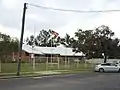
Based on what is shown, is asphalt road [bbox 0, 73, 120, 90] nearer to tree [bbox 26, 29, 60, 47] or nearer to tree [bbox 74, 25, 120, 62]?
tree [bbox 74, 25, 120, 62]

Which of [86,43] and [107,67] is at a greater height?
[86,43]

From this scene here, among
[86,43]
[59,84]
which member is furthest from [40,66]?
[59,84]

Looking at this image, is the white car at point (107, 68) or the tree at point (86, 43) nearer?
the white car at point (107, 68)

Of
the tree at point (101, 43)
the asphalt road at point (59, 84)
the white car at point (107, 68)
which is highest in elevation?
the tree at point (101, 43)

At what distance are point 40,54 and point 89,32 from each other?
30309 mm

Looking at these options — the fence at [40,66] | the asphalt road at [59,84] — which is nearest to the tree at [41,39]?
the fence at [40,66]

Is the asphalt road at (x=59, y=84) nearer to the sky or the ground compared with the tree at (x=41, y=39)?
nearer to the ground

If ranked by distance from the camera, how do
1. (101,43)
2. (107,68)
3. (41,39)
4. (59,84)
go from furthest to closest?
(41,39) → (101,43) → (107,68) → (59,84)

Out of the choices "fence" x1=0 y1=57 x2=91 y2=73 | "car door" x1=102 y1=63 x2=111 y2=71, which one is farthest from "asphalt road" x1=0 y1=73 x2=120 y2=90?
"car door" x1=102 y1=63 x2=111 y2=71

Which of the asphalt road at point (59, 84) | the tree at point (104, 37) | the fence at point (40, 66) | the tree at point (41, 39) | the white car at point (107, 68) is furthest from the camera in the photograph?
the tree at point (41, 39)

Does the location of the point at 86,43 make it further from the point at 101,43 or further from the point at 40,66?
the point at 40,66

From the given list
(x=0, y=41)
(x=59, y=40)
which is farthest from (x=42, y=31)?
(x=0, y=41)

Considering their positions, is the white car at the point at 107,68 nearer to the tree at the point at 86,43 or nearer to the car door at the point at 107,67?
the car door at the point at 107,67

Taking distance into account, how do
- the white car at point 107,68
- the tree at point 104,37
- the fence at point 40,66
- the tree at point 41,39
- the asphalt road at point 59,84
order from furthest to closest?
the tree at point 41,39, the tree at point 104,37, the white car at point 107,68, the fence at point 40,66, the asphalt road at point 59,84
